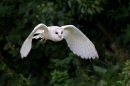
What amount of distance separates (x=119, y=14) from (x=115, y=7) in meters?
0.15

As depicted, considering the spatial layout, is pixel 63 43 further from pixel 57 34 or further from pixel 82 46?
pixel 57 34

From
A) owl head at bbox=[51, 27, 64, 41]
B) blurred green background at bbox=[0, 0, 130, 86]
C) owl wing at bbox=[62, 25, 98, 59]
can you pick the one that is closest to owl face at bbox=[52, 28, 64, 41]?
owl head at bbox=[51, 27, 64, 41]

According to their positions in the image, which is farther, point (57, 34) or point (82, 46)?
point (82, 46)

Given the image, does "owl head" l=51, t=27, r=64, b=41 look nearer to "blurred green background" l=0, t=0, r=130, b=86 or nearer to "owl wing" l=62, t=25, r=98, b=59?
"owl wing" l=62, t=25, r=98, b=59

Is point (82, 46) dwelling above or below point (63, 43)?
above

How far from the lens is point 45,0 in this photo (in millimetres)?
6316

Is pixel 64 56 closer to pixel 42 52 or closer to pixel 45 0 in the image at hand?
pixel 42 52

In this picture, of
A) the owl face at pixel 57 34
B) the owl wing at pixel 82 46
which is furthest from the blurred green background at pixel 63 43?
the owl face at pixel 57 34

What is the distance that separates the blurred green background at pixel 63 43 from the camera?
6.24 meters

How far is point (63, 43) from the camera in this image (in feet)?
22.7

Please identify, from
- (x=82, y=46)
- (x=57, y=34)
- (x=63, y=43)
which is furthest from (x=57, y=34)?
(x=63, y=43)

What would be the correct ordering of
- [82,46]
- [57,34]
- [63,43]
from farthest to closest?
[63,43] → [82,46] → [57,34]

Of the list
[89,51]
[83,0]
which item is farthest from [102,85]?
[83,0]

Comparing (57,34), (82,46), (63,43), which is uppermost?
(57,34)
